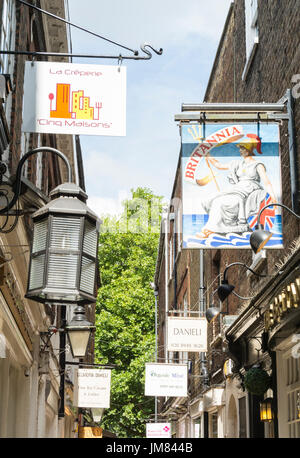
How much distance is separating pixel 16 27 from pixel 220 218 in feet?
14.8

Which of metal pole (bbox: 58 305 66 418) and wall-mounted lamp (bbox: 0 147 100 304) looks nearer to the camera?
wall-mounted lamp (bbox: 0 147 100 304)

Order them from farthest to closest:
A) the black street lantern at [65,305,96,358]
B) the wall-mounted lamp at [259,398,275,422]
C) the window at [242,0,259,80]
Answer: the window at [242,0,259,80] → the black street lantern at [65,305,96,358] → the wall-mounted lamp at [259,398,275,422]

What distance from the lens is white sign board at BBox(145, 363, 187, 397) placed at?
19.0 metres

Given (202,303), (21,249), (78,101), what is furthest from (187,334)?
(78,101)

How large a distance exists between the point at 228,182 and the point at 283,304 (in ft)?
6.40

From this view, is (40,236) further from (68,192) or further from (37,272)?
(68,192)

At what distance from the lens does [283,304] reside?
8469 millimetres

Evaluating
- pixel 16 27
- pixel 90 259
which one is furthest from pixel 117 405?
pixel 90 259

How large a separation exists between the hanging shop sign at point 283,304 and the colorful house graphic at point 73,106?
9.81 feet

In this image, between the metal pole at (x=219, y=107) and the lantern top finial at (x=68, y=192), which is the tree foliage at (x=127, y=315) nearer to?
the metal pole at (x=219, y=107)

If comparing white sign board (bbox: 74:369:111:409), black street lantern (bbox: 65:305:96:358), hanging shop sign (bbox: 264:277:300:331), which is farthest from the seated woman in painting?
white sign board (bbox: 74:369:111:409)

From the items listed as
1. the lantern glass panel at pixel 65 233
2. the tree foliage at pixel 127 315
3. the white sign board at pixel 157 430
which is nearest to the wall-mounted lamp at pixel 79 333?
the lantern glass panel at pixel 65 233

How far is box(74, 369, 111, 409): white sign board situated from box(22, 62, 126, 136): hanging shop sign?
11.1 meters

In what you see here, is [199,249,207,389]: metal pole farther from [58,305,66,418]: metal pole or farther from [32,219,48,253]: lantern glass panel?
[32,219,48,253]: lantern glass panel
